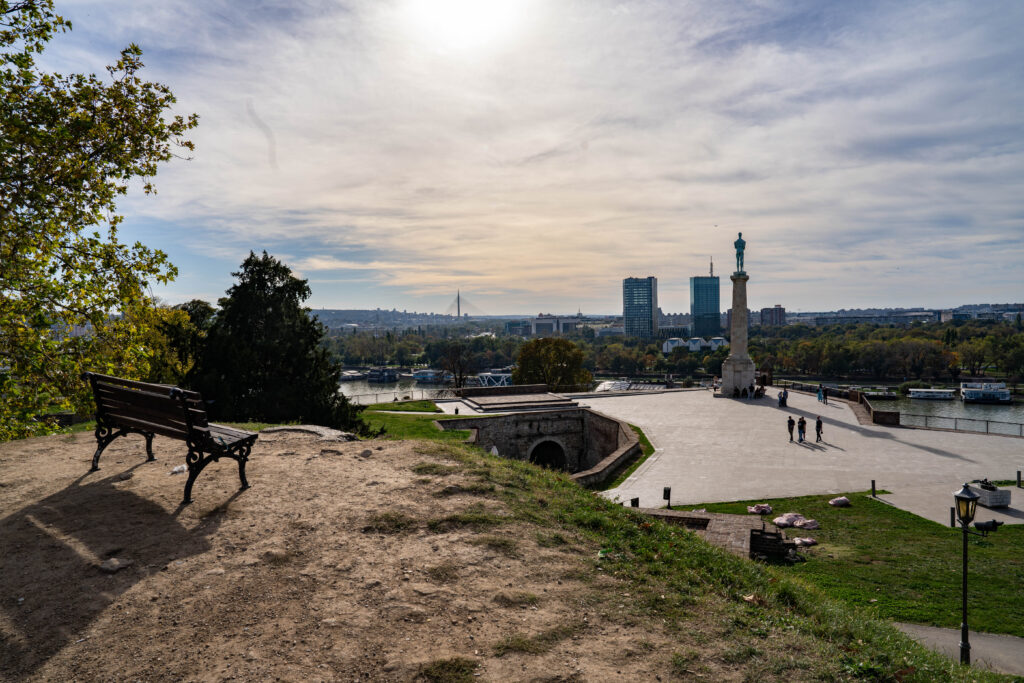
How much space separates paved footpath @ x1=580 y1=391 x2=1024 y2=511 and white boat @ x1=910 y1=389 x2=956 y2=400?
41800 mm

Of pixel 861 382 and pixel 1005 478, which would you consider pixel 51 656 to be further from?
pixel 861 382

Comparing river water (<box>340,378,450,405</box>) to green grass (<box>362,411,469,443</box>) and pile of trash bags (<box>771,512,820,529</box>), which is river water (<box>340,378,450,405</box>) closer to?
green grass (<box>362,411,469,443</box>)

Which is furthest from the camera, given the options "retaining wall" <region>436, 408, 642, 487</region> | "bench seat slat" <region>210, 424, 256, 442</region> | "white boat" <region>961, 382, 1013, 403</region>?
"white boat" <region>961, 382, 1013, 403</region>

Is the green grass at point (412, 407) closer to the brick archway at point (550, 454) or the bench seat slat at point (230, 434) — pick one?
the brick archway at point (550, 454)

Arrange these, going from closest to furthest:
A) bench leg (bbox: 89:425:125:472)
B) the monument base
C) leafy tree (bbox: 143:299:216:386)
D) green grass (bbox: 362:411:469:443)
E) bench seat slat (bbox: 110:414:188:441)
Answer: bench seat slat (bbox: 110:414:188:441) → bench leg (bbox: 89:425:125:472) → green grass (bbox: 362:411:469:443) → leafy tree (bbox: 143:299:216:386) → the monument base

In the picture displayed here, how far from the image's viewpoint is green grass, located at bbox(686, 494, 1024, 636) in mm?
7523

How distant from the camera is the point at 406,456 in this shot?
811cm

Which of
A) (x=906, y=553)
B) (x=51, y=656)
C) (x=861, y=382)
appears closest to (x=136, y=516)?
(x=51, y=656)

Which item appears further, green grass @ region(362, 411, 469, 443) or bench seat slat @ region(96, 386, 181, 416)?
green grass @ region(362, 411, 469, 443)

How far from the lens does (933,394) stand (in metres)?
59.1

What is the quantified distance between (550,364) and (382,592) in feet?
121

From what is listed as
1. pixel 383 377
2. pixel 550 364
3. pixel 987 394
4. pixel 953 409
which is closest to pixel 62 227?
pixel 550 364

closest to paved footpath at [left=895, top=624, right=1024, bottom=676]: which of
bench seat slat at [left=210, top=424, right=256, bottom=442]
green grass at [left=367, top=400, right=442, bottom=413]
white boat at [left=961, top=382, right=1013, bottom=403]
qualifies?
bench seat slat at [left=210, top=424, right=256, bottom=442]

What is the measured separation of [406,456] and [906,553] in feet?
28.3
